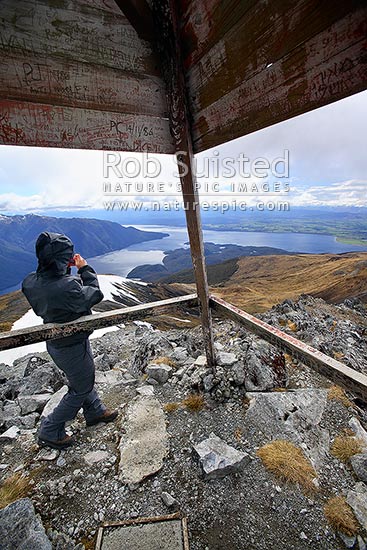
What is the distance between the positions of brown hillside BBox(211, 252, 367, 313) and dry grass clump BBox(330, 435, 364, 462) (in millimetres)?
9706

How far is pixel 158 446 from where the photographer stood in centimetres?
375

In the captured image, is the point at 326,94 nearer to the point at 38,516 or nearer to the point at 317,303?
the point at 38,516

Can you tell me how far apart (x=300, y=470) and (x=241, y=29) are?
15.2ft

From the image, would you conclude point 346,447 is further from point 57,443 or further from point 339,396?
point 57,443

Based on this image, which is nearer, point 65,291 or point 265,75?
point 265,75

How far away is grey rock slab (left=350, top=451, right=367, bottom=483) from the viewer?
3.27 metres

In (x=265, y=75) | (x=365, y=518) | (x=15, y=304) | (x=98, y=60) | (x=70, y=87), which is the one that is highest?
(x=98, y=60)

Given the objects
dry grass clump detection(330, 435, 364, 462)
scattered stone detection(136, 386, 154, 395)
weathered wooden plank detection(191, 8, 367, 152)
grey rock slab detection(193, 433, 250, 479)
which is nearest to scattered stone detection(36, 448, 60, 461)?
scattered stone detection(136, 386, 154, 395)

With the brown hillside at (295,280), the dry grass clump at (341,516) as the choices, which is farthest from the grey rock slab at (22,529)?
the brown hillside at (295,280)

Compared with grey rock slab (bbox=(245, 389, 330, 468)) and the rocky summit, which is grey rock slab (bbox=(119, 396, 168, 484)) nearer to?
the rocky summit

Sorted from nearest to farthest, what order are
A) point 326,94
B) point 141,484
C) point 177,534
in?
point 326,94
point 177,534
point 141,484

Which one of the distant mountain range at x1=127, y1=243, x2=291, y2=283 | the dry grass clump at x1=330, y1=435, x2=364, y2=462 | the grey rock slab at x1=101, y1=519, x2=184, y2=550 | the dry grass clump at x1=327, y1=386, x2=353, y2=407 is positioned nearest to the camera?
the grey rock slab at x1=101, y1=519, x2=184, y2=550

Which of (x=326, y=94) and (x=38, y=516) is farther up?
(x=326, y=94)

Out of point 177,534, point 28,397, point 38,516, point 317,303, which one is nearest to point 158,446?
point 177,534
